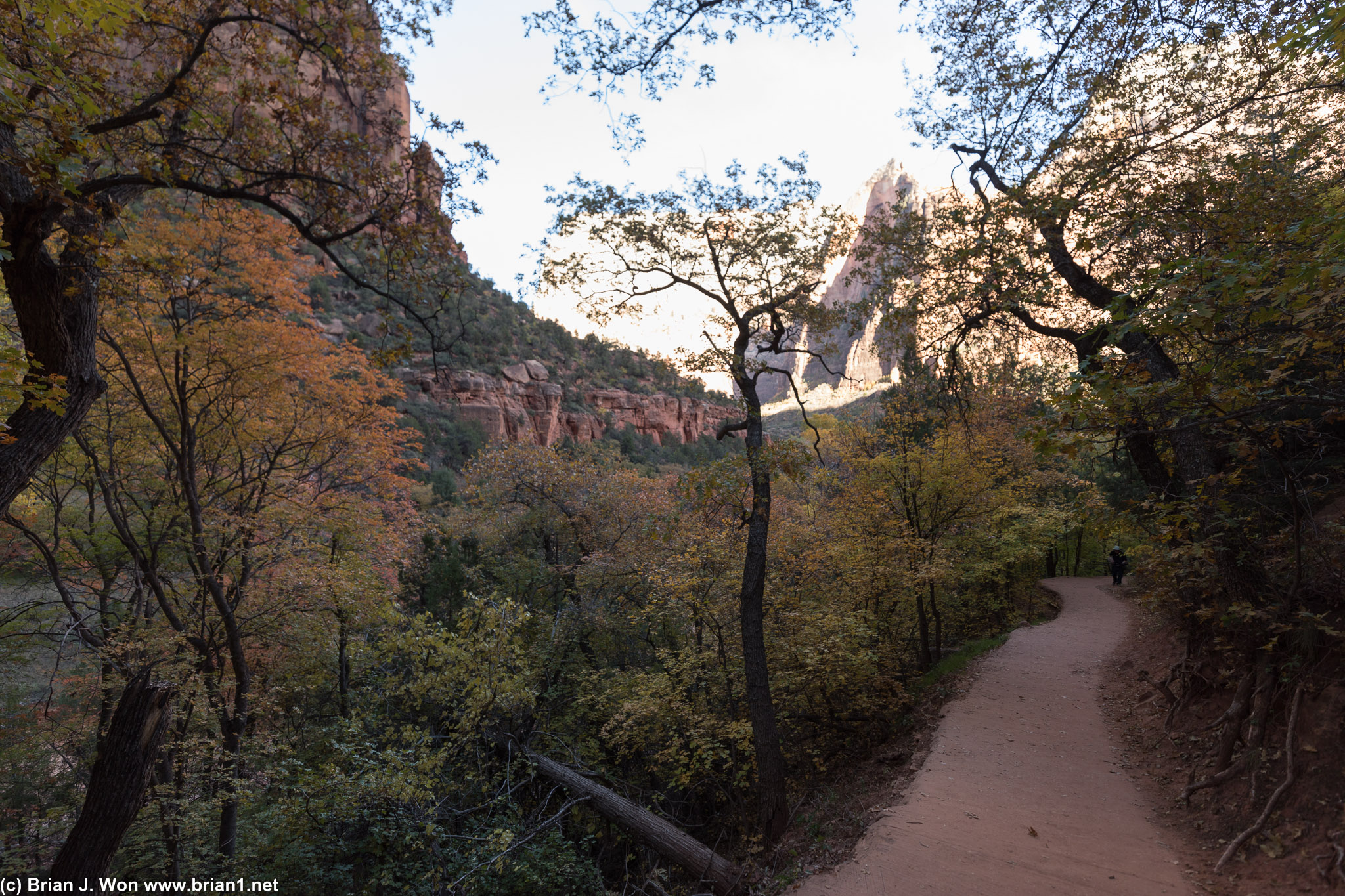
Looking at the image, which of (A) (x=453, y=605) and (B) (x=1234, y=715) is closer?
(B) (x=1234, y=715)

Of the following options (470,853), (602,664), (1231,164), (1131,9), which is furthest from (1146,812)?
(602,664)

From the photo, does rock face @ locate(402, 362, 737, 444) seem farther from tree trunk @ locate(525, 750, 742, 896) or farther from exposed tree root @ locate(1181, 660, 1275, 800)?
exposed tree root @ locate(1181, 660, 1275, 800)

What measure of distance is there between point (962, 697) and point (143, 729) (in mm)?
9703

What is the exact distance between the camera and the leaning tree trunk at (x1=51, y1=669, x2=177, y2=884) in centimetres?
386

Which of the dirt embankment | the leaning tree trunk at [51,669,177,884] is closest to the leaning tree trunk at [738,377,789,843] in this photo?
the dirt embankment

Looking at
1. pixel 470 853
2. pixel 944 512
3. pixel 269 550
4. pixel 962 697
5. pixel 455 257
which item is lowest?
pixel 470 853

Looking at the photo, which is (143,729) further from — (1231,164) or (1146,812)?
(1231,164)

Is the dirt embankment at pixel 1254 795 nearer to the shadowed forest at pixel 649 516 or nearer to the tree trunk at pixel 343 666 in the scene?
the shadowed forest at pixel 649 516

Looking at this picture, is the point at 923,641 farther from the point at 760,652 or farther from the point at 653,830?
the point at 653,830

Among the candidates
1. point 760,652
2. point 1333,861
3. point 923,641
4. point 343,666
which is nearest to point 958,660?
point 923,641

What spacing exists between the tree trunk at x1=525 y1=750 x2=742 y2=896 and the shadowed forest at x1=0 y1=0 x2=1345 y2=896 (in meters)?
0.06

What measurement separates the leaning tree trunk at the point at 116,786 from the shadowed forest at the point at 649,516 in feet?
0.09

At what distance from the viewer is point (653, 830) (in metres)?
7.39

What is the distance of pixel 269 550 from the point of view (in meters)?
9.07
